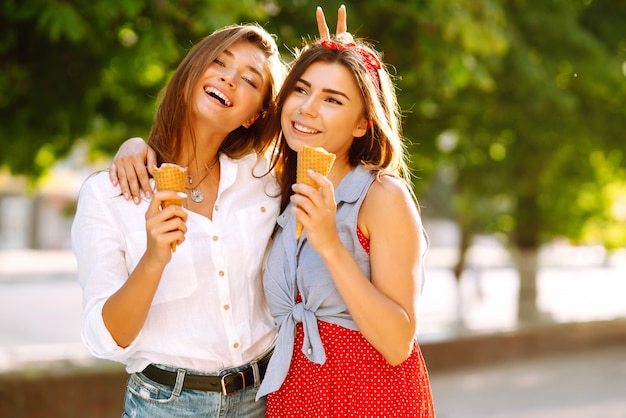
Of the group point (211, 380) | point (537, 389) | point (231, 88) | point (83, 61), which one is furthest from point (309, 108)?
point (537, 389)

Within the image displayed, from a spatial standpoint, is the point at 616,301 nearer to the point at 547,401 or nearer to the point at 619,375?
the point at 619,375

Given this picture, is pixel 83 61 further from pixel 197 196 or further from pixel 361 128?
pixel 361 128

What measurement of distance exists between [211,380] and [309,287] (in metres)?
0.48

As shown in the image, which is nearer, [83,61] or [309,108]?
[309,108]

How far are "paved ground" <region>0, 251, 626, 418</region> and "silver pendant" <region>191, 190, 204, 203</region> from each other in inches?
195

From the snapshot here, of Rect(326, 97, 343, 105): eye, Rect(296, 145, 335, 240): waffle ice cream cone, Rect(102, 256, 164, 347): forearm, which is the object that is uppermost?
Rect(326, 97, 343, 105): eye

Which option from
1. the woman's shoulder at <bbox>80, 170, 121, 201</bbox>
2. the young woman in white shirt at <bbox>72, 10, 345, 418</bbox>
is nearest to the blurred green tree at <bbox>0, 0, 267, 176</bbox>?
the young woman in white shirt at <bbox>72, 10, 345, 418</bbox>

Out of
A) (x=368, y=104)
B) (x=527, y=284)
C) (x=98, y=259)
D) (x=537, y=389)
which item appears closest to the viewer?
(x=98, y=259)

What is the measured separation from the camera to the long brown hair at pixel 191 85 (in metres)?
2.89

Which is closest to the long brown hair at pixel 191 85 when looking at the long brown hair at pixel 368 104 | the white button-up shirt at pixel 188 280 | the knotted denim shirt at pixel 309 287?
the long brown hair at pixel 368 104

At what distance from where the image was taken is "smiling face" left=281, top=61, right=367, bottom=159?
276 centimetres

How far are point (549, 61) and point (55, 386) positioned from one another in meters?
6.04

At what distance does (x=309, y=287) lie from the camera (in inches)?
106

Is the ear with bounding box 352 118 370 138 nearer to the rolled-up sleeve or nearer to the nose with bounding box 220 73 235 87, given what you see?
the nose with bounding box 220 73 235 87
